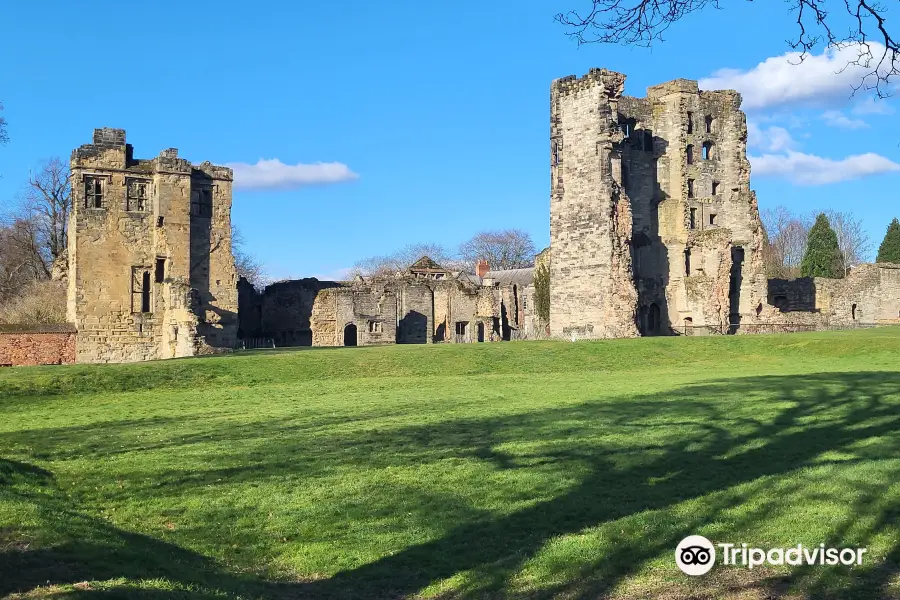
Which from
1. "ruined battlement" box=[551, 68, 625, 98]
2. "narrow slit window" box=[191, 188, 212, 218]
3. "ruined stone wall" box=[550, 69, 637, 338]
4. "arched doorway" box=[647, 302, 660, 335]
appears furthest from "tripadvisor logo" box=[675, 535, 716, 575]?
"arched doorway" box=[647, 302, 660, 335]

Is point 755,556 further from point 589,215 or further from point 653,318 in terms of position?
point 653,318

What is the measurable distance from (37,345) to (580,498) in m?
29.8

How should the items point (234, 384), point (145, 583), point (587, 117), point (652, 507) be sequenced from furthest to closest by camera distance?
point (587, 117), point (234, 384), point (652, 507), point (145, 583)

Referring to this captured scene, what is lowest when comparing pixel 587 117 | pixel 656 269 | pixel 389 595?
pixel 389 595

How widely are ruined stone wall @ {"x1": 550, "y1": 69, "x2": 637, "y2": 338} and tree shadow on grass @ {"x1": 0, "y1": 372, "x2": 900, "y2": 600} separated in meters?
29.8

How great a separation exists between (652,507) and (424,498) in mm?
2582

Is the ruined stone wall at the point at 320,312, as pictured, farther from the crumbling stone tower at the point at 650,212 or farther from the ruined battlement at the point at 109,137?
the ruined battlement at the point at 109,137

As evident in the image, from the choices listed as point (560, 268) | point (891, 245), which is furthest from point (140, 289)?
point (891, 245)

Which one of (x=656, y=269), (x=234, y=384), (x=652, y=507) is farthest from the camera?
(x=656, y=269)

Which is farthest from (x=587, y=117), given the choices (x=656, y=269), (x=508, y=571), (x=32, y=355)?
(x=508, y=571)

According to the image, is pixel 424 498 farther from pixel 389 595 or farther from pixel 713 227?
pixel 713 227

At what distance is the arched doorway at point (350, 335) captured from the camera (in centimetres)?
5816

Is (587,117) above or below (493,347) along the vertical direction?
above

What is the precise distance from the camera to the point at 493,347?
35500mm
